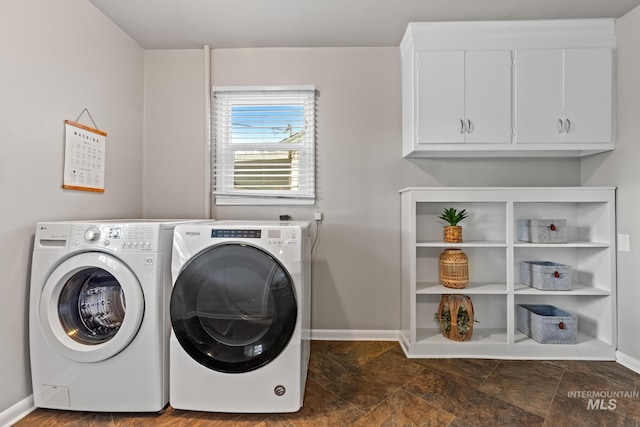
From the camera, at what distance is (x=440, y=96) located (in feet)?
6.64

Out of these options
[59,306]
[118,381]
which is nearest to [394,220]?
[118,381]

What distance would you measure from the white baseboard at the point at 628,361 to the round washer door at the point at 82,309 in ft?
9.56

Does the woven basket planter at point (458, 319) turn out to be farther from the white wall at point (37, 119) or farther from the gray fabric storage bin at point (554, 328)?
the white wall at point (37, 119)

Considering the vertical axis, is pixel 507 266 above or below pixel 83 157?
below

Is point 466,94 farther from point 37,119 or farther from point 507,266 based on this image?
point 37,119

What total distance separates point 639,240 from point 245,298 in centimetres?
242

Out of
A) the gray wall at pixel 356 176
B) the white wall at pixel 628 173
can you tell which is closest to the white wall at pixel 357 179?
the gray wall at pixel 356 176

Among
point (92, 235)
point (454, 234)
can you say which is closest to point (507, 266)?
point (454, 234)

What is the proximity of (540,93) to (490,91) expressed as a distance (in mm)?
334

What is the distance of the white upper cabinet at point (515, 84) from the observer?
1.98 metres

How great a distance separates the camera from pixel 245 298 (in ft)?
4.72

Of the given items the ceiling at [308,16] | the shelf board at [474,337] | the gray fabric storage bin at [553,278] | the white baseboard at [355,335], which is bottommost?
the white baseboard at [355,335]

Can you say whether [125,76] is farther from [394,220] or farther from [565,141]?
[565,141]

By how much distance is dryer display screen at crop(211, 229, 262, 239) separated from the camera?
4.71 ft
